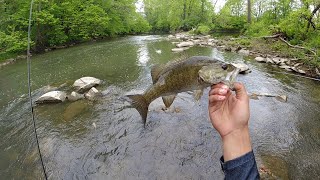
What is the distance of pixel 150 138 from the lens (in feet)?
20.3

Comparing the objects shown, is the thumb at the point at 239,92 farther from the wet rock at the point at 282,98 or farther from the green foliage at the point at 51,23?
the green foliage at the point at 51,23

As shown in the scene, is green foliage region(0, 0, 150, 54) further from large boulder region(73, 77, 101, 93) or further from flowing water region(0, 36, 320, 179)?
flowing water region(0, 36, 320, 179)

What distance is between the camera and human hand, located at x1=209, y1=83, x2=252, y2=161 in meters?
1.85

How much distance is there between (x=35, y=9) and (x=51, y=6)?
1.57 metres

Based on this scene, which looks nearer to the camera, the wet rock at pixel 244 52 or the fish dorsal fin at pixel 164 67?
the fish dorsal fin at pixel 164 67

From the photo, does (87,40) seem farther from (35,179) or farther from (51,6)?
(35,179)

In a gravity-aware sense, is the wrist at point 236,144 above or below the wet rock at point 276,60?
above

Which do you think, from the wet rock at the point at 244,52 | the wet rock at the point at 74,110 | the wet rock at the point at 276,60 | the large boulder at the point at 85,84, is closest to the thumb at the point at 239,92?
the wet rock at the point at 74,110

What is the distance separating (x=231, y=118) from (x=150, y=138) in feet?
14.2

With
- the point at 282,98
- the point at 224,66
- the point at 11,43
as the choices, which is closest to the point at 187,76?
the point at 224,66

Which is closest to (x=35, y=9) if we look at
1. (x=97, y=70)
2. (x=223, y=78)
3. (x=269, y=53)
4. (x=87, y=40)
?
(x=87, y=40)

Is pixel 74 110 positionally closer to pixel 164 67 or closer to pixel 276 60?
pixel 164 67

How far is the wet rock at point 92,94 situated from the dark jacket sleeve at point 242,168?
24.7 feet

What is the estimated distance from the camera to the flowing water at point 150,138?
16.8 feet
